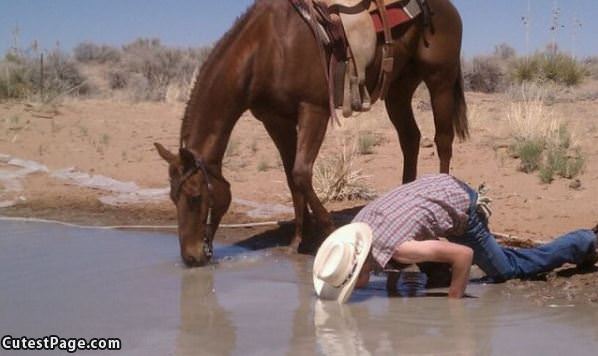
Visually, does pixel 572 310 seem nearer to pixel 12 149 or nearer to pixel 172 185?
pixel 172 185

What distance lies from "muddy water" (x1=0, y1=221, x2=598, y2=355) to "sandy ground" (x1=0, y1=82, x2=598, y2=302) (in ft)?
2.78

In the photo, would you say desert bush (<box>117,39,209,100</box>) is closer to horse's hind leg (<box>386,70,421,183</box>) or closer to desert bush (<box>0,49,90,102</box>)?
desert bush (<box>0,49,90,102</box>)

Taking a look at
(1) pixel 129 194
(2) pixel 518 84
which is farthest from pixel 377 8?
(2) pixel 518 84

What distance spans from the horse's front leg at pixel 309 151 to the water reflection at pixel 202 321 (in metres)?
0.98

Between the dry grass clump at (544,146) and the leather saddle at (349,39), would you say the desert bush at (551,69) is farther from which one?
the leather saddle at (349,39)

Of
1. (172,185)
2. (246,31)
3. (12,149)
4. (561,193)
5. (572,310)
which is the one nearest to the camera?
(572,310)

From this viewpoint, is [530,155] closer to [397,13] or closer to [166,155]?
[397,13]

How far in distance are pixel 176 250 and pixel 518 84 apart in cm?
1375

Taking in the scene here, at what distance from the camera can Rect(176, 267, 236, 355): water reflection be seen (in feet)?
15.3

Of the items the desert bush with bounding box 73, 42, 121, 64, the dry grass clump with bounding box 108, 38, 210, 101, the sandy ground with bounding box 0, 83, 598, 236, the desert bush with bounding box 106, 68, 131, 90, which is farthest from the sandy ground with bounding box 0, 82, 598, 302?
the desert bush with bounding box 73, 42, 121, 64

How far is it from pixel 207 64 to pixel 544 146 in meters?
5.00

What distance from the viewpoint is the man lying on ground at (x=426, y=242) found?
5.43 meters

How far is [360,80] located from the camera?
742 centimetres

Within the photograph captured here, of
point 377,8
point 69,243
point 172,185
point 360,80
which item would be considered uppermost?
point 377,8
